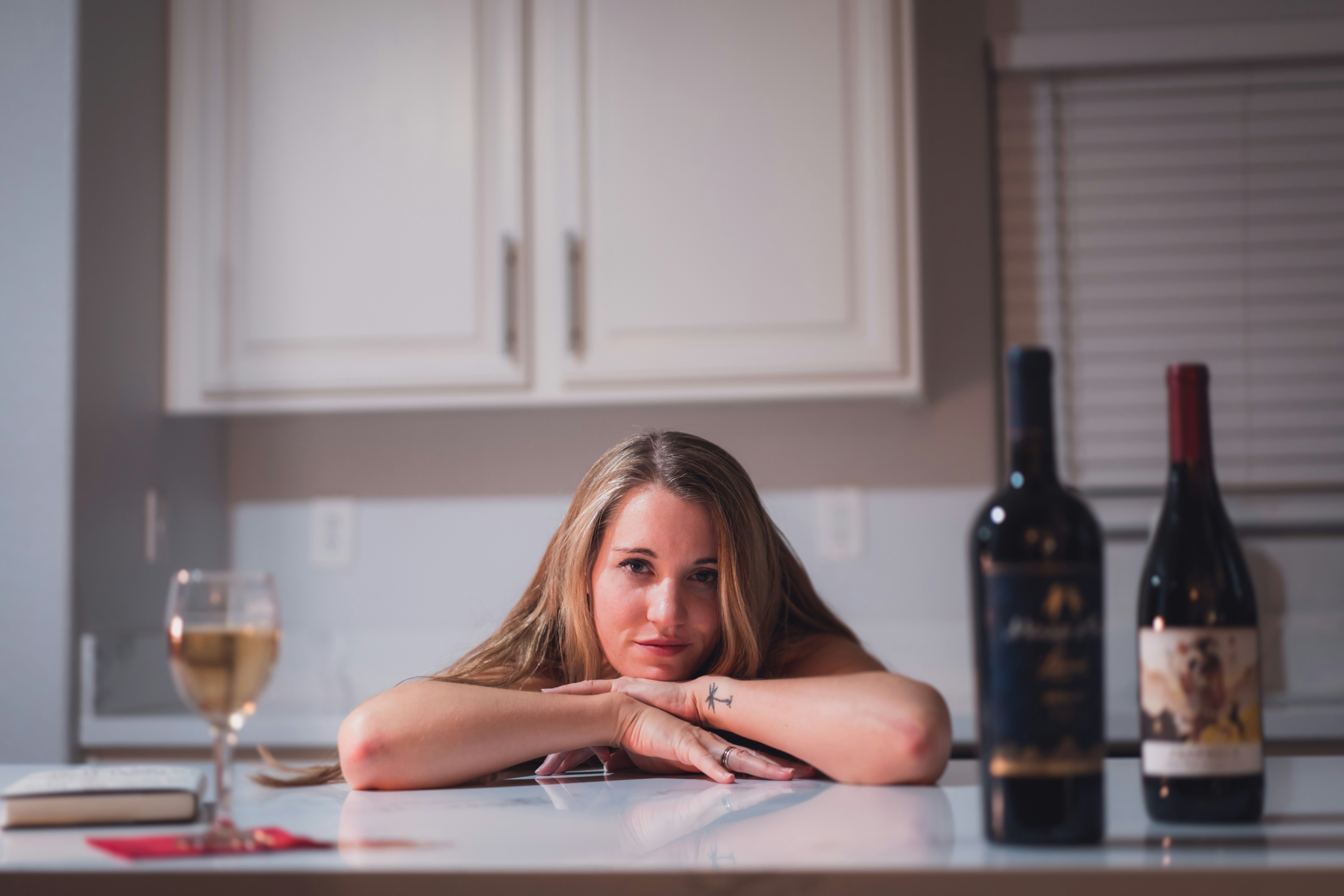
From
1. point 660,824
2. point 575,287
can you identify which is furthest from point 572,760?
point 575,287

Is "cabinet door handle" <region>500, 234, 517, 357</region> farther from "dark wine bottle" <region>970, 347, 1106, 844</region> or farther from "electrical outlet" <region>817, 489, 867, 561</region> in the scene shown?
"dark wine bottle" <region>970, 347, 1106, 844</region>

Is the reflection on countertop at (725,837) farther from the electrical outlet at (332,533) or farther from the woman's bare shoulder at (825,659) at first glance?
the electrical outlet at (332,533)

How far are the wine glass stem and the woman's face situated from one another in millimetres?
605

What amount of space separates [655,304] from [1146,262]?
1.10 metres

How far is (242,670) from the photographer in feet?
2.17

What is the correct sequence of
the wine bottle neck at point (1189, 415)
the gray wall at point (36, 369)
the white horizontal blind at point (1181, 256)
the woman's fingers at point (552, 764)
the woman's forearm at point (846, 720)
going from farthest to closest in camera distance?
the white horizontal blind at point (1181, 256), the gray wall at point (36, 369), the woman's fingers at point (552, 764), the woman's forearm at point (846, 720), the wine bottle neck at point (1189, 415)

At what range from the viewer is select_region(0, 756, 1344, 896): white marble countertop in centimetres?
54

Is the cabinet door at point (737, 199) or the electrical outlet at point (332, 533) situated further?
the electrical outlet at point (332, 533)

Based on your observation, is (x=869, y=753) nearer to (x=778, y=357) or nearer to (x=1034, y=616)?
(x=1034, y=616)

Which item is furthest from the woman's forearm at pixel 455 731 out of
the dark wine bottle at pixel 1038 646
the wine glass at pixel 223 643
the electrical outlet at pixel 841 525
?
the electrical outlet at pixel 841 525

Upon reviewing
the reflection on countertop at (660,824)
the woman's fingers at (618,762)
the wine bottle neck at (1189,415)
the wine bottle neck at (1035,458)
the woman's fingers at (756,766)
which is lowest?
the woman's fingers at (618,762)

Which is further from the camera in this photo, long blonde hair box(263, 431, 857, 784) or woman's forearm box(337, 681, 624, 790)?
long blonde hair box(263, 431, 857, 784)

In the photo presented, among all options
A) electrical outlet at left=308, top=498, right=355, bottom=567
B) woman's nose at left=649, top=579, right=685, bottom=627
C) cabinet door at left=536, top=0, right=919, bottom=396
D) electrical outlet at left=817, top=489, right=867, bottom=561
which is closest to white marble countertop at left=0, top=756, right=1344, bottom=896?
woman's nose at left=649, top=579, right=685, bottom=627

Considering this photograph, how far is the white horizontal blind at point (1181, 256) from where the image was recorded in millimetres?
2395
